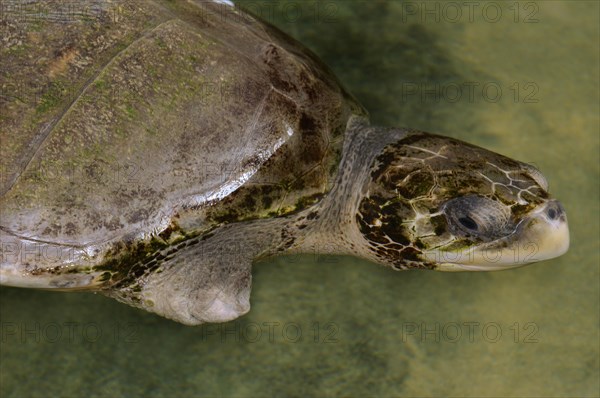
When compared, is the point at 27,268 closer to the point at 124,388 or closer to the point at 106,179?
the point at 106,179

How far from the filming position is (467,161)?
83.5 inches

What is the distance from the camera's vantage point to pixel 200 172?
74.9 inches

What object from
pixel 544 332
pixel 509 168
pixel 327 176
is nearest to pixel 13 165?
pixel 327 176

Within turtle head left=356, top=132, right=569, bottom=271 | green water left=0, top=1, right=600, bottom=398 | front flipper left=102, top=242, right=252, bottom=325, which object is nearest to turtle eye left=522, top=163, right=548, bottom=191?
turtle head left=356, top=132, right=569, bottom=271

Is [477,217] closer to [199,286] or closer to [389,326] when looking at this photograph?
[389,326]

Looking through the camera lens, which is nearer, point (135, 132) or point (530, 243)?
point (135, 132)

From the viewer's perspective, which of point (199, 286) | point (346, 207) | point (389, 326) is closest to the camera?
point (199, 286)

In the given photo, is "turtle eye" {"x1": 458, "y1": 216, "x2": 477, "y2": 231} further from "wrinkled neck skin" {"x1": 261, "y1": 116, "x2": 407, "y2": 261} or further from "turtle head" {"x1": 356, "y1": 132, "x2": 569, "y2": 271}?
"wrinkled neck skin" {"x1": 261, "y1": 116, "x2": 407, "y2": 261}

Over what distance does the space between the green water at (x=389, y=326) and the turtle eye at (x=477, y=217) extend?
1.50 feet

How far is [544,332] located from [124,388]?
61.2 inches

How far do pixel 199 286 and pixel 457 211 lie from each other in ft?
2.89

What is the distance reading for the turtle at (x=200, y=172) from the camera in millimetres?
1814

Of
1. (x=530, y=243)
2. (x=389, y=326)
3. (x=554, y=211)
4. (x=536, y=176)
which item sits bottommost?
(x=389, y=326)

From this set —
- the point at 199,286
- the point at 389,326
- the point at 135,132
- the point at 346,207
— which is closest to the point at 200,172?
the point at 135,132
